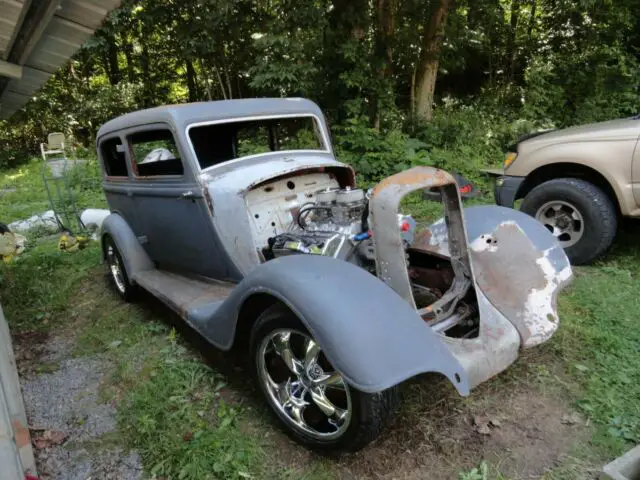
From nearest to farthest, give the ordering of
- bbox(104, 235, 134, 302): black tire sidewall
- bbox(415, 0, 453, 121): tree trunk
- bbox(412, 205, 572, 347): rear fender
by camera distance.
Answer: bbox(412, 205, 572, 347): rear fender, bbox(104, 235, 134, 302): black tire sidewall, bbox(415, 0, 453, 121): tree trunk

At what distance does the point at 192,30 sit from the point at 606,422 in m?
9.16

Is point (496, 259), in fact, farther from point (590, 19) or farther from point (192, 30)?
point (590, 19)

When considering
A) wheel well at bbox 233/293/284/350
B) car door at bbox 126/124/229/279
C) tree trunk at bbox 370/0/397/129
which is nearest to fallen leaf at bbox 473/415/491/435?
wheel well at bbox 233/293/284/350

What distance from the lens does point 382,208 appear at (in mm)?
2480

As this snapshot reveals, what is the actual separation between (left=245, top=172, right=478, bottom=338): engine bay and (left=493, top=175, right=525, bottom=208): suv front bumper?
6.63 feet

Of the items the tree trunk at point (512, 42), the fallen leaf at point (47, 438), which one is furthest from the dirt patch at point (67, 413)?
the tree trunk at point (512, 42)

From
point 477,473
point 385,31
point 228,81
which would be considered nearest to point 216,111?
point 477,473

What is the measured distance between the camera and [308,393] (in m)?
2.47

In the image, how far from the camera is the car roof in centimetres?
355

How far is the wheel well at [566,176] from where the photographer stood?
4.23 meters

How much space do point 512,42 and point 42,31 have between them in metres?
→ 13.9

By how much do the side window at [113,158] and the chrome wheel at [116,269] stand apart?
791mm

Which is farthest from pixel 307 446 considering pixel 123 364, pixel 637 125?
pixel 637 125

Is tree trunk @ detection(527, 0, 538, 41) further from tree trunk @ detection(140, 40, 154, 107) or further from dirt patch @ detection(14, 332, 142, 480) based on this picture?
dirt patch @ detection(14, 332, 142, 480)
